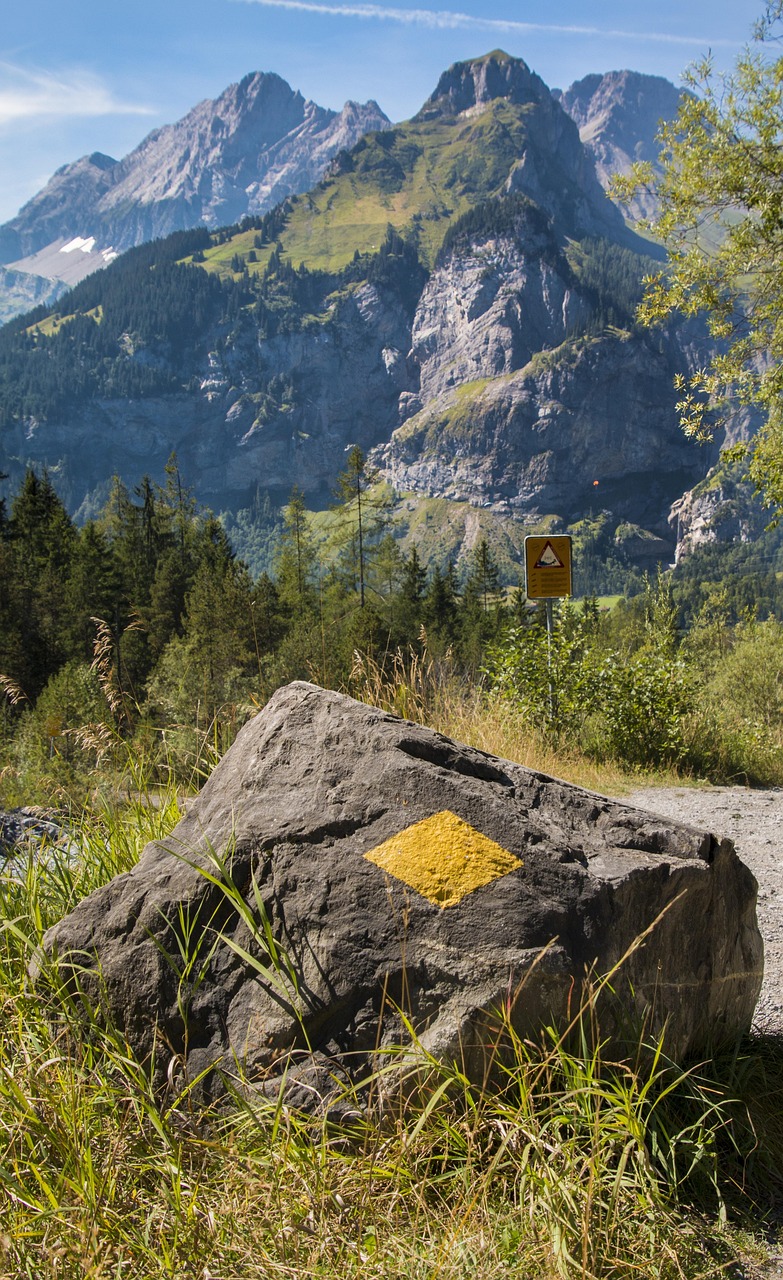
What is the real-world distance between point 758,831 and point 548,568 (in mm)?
3927

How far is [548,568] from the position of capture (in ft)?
33.3

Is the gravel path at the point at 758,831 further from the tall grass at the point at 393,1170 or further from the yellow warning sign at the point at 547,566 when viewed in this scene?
the yellow warning sign at the point at 547,566

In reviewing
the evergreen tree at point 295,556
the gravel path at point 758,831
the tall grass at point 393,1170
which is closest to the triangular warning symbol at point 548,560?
the gravel path at point 758,831

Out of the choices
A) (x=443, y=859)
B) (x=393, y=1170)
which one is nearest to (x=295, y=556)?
(x=443, y=859)

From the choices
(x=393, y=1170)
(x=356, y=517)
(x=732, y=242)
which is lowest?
(x=393, y=1170)

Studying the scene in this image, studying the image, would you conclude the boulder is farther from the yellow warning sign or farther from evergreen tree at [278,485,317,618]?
evergreen tree at [278,485,317,618]

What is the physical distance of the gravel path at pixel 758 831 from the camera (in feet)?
14.3

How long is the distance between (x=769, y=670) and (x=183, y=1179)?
28071mm

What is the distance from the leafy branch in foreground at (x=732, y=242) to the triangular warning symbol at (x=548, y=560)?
3.99 meters

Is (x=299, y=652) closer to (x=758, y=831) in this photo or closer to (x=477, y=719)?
(x=477, y=719)

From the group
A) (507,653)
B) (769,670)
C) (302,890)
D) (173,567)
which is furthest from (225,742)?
(173,567)

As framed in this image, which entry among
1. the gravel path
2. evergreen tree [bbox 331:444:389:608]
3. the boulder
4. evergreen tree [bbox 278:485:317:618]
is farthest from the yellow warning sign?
evergreen tree [bbox 278:485:317:618]

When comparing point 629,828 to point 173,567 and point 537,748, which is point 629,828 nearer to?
point 537,748

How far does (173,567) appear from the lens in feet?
197
